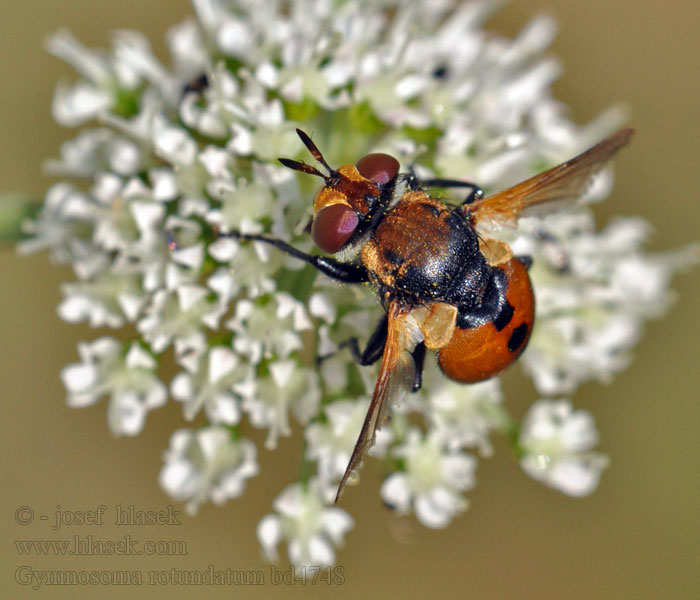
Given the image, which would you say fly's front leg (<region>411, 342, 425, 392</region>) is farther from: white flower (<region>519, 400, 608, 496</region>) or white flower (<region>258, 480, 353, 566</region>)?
white flower (<region>519, 400, 608, 496</region>)

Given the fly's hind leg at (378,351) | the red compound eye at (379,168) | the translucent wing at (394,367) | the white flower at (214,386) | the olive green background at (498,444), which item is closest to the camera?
the translucent wing at (394,367)

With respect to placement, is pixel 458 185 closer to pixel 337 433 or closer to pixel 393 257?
pixel 393 257

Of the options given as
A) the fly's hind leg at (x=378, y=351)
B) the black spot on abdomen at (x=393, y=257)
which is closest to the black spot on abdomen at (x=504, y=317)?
the fly's hind leg at (x=378, y=351)

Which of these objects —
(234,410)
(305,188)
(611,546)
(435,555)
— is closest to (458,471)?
(234,410)

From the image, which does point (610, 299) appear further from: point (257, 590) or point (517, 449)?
point (257, 590)

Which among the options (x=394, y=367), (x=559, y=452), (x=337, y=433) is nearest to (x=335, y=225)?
(x=394, y=367)

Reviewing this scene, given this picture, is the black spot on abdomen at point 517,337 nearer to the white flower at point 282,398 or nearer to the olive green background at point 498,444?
the white flower at point 282,398
